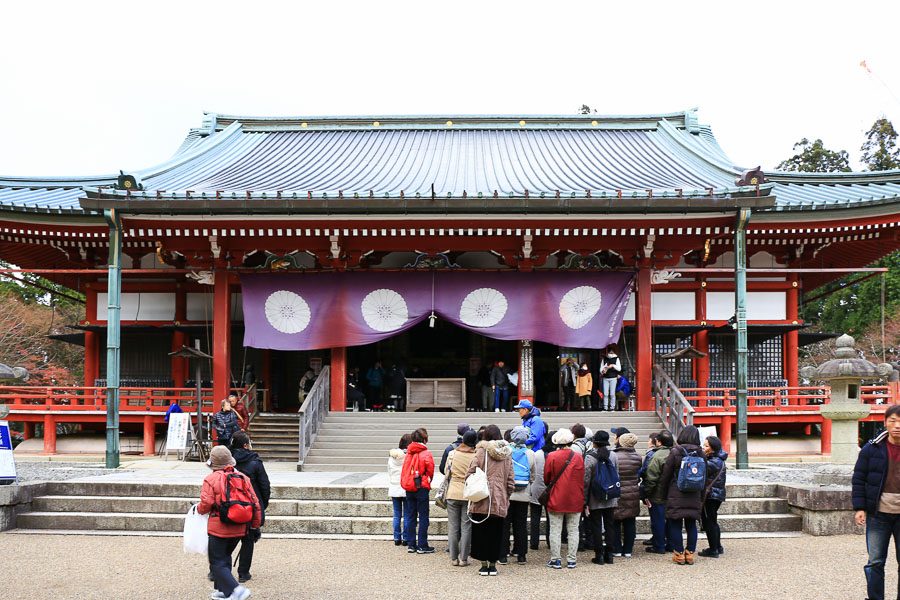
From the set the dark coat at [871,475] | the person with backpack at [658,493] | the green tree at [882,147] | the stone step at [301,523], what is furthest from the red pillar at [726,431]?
the green tree at [882,147]

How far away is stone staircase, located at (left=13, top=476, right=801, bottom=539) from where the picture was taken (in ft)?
32.2

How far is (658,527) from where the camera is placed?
28.8 feet

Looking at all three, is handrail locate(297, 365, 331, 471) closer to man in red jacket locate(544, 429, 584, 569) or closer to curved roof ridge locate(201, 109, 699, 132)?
man in red jacket locate(544, 429, 584, 569)

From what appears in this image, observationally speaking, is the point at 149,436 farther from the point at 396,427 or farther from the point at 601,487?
the point at 601,487

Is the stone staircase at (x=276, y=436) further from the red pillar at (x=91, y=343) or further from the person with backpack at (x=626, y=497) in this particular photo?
the person with backpack at (x=626, y=497)

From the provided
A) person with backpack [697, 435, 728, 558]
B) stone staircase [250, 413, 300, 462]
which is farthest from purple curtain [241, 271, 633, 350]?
person with backpack [697, 435, 728, 558]

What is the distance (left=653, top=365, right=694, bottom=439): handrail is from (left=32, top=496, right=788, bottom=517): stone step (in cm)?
311

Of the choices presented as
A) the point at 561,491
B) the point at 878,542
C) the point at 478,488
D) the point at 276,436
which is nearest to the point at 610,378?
the point at 276,436

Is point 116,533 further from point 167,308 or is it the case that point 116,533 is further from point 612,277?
point 612,277

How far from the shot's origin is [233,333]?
57.6ft

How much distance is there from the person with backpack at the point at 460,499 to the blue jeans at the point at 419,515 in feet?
1.75

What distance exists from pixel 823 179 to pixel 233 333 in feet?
43.5

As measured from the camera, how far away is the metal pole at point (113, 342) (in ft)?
43.3

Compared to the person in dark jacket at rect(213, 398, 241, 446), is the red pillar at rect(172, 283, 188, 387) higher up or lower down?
higher up
